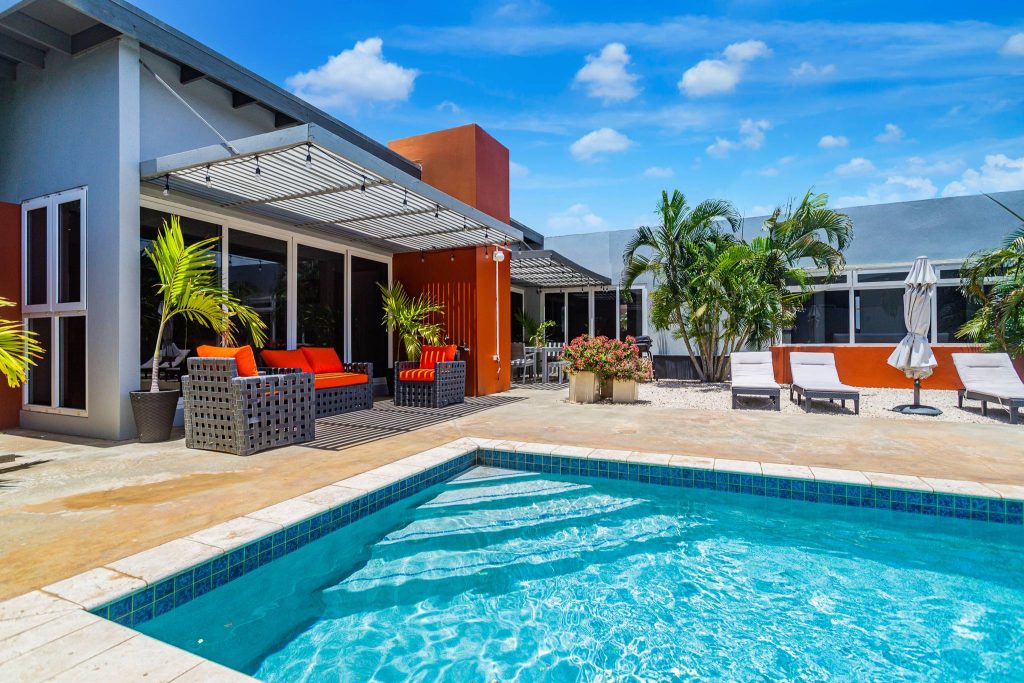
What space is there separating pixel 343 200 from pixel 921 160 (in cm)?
1566

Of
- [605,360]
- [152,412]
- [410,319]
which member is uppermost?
[410,319]

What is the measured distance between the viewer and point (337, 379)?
743 cm

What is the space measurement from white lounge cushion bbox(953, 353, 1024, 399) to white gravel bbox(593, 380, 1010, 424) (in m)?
0.37

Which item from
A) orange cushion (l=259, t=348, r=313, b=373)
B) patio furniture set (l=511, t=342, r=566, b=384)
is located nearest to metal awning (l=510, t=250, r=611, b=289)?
patio furniture set (l=511, t=342, r=566, b=384)

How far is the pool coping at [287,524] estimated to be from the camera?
5.48 ft

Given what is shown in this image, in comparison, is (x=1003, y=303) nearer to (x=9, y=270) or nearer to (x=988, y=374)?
(x=988, y=374)

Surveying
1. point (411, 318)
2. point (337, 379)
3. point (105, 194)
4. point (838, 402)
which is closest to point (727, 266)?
point (838, 402)

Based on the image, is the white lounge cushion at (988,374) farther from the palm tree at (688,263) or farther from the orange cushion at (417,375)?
the orange cushion at (417,375)

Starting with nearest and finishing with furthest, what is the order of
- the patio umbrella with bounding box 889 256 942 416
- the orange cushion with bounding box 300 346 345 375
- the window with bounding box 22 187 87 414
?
the window with bounding box 22 187 87 414 → the orange cushion with bounding box 300 346 345 375 → the patio umbrella with bounding box 889 256 942 416

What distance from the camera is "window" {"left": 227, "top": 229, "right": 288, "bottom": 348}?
729cm

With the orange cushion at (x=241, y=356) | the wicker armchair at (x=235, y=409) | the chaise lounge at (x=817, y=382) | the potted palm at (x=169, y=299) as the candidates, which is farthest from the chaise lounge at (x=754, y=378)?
the potted palm at (x=169, y=299)

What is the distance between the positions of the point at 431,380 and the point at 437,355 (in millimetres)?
706

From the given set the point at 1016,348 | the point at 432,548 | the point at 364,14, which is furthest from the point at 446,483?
the point at 1016,348

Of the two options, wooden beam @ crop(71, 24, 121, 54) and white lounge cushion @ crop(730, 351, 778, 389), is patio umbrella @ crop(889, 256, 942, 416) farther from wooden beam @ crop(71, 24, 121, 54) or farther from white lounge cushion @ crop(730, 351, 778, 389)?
wooden beam @ crop(71, 24, 121, 54)
